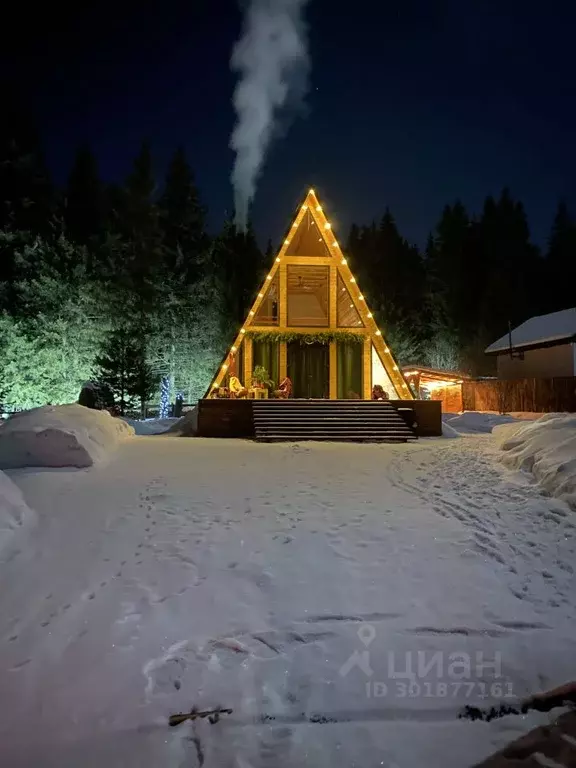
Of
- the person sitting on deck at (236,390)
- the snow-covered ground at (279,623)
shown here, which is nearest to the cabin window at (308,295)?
the person sitting on deck at (236,390)

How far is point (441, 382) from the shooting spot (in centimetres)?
2773

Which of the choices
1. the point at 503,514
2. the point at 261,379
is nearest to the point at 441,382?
the point at 261,379

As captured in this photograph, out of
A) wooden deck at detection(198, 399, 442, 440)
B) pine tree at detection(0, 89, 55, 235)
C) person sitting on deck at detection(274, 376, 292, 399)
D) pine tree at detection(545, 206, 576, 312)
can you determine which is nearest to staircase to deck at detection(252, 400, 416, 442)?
wooden deck at detection(198, 399, 442, 440)

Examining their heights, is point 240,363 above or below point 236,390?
above

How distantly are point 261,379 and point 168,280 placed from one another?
16767 millimetres

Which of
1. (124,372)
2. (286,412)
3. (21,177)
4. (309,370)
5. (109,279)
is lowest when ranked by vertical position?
(286,412)

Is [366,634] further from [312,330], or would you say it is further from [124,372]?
[124,372]

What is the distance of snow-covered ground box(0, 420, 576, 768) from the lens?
8.67 feet

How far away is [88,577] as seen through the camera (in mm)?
4340

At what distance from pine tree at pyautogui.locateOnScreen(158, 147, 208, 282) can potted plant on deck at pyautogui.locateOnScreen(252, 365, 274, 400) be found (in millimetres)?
19139

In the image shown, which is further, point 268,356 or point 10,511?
point 268,356

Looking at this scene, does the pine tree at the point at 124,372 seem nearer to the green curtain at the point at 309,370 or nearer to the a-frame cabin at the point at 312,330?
the a-frame cabin at the point at 312,330

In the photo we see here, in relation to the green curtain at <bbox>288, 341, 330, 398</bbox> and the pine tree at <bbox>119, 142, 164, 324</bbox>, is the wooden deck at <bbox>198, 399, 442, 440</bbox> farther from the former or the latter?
the pine tree at <bbox>119, 142, 164, 324</bbox>

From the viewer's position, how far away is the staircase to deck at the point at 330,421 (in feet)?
38.9
